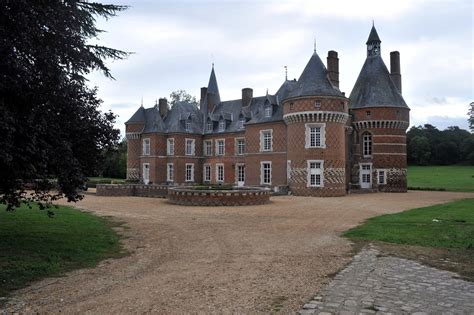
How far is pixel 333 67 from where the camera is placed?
98.8 ft

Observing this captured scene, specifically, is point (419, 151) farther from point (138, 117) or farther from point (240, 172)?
point (138, 117)

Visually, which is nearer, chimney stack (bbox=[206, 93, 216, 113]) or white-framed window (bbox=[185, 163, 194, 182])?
white-framed window (bbox=[185, 163, 194, 182])

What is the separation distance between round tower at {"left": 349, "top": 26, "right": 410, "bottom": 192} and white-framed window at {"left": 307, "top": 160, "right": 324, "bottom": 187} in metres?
6.67

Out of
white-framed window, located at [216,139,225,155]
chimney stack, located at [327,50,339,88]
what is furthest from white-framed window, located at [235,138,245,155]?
chimney stack, located at [327,50,339,88]

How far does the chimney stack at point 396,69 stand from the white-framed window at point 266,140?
12700 mm

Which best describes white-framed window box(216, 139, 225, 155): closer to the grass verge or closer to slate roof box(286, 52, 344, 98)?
slate roof box(286, 52, 344, 98)

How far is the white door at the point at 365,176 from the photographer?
3353 centimetres

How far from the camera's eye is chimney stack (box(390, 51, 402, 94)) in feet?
117

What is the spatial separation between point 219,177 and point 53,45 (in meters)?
29.7

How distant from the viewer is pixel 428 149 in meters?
72.1

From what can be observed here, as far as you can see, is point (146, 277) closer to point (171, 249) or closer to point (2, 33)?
point (171, 249)

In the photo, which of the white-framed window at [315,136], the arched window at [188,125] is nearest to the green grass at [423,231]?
the white-framed window at [315,136]

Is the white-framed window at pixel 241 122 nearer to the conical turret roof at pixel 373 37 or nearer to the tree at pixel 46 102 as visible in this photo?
the conical turret roof at pixel 373 37

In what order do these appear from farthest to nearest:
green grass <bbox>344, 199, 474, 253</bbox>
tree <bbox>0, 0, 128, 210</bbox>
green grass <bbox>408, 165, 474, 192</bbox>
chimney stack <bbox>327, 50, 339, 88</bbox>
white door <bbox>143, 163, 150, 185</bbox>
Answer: green grass <bbox>408, 165, 474, 192</bbox>, white door <bbox>143, 163, 150, 185</bbox>, chimney stack <bbox>327, 50, 339, 88</bbox>, green grass <bbox>344, 199, 474, 253</bbox>, tree <bbox>0, 0, 128, 210</bbox>
